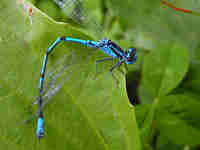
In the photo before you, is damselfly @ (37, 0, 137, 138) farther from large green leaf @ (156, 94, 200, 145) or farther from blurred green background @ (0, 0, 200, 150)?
large green leaf @ (156, 94, 200, 145)

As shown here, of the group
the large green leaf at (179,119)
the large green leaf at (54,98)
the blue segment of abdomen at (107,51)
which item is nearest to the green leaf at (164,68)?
the large green leaf at (179,119)

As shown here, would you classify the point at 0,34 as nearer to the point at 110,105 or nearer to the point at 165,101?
the point at 110,105

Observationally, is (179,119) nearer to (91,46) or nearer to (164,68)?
(164,68)

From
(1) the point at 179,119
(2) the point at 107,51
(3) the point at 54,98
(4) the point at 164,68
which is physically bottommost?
(1) the point at 179,119

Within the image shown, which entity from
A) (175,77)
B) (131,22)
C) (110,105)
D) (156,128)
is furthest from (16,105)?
(131,22)

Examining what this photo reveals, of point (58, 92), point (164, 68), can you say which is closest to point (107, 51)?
point (58, 92)

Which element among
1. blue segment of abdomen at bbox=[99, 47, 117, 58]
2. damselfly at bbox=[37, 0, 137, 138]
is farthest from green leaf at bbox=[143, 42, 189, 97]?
blue segment of abdomen at bbox=[99, 47, 117, 58]

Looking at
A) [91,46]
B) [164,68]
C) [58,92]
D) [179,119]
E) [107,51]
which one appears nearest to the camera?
[58,92]
